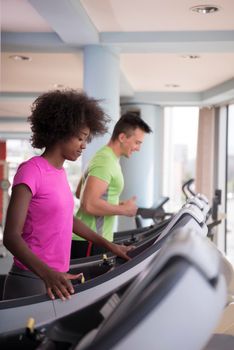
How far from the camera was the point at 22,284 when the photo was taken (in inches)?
67.1

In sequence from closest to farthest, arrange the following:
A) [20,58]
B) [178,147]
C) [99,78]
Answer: [99,78], [20,58], [178,147]

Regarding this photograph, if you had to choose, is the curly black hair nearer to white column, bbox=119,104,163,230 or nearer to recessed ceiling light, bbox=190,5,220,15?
recessed ceiling light, bbox=190,5,220,15

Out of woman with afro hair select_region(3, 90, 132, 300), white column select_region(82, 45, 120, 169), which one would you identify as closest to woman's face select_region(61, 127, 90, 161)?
woman with afro hair select_region(3, 90, 132, 300)

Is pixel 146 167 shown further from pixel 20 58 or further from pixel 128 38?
pixel 128 38

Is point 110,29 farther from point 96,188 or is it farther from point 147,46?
point 96,188

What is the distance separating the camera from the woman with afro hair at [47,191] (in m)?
1.58

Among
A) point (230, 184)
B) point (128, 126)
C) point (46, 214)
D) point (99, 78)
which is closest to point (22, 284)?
point (46, 214)

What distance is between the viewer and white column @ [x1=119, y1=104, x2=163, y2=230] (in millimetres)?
7398

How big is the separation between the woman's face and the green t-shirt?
75 centimetres

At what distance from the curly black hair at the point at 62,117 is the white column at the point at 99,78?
2419mm

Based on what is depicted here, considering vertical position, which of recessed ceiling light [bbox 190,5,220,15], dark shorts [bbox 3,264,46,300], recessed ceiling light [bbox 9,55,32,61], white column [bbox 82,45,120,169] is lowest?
dark shorts [bbox 3,264,46,300]

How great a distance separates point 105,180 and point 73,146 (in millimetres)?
787

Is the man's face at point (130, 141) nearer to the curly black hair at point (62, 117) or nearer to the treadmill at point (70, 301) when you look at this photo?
the curly black hair at point (62, 117)

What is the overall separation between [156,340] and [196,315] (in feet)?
0.19
